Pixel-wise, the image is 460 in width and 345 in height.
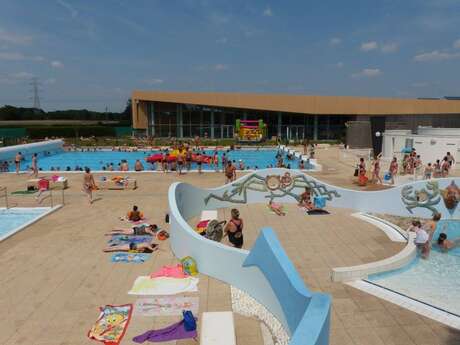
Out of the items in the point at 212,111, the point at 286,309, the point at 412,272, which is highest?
the point at 212,111

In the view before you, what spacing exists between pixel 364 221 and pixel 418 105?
3504cm

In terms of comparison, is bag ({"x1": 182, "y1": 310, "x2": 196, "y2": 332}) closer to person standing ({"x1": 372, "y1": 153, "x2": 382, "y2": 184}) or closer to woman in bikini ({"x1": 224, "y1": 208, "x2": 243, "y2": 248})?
woman in bikini ({"x1": 224, "y1": 208, "x2": 243, "y2": 248})

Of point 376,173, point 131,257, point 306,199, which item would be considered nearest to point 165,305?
point 131,257

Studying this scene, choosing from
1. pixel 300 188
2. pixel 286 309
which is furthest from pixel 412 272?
pixel 300 188

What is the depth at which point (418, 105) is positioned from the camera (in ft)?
132

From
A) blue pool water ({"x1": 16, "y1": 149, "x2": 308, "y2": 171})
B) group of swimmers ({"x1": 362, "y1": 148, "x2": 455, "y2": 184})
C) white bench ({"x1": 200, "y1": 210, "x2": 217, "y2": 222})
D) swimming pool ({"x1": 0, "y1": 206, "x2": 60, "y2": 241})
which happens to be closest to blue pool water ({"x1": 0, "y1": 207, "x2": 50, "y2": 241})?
swimming pool ({"x1": 0, "y1": 206, "x2": 60, "y2": 241})

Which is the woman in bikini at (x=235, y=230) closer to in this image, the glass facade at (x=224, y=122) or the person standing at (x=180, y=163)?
the person standing at (x=180, y=163)

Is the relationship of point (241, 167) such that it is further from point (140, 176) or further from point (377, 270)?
point (377, 270)

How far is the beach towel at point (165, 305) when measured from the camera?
564 centimetres

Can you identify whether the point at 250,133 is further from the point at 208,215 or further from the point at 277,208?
the point at 208,215

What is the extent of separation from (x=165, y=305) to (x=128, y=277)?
4.48 ft

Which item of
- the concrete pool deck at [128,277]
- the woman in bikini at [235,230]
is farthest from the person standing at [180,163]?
the woman in bikini at [235,230]

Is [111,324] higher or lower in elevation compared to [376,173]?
lower

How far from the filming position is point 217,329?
4.83 meters
